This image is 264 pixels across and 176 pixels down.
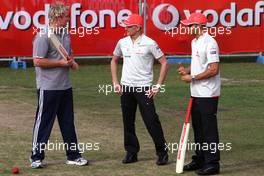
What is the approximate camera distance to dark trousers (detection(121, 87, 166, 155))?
30.5 ft

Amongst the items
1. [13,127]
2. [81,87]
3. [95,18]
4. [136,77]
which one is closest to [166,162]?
[136,77]

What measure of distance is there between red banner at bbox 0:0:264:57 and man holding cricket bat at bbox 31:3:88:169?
37.7 feet

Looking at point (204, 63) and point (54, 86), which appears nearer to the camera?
point (204, 63)

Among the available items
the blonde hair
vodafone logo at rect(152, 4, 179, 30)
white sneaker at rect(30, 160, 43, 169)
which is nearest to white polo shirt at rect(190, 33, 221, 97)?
the blonde hair

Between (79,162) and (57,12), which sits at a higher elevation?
(57,12)

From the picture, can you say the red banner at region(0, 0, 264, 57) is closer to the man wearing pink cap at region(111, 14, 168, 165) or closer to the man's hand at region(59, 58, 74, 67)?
the man wearing pink cap at region(111, 14, 168, 165)

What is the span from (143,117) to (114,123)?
3131 millimetres

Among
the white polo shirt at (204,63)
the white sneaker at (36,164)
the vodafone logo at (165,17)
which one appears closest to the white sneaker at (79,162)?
the white sneaker at (36,164)

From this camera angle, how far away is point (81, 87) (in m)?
17.3

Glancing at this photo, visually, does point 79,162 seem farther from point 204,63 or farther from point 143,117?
point 204,63

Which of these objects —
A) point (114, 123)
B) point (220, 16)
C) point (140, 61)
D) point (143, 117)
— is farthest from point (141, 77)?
point (220, 16)

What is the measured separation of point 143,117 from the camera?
938 cm

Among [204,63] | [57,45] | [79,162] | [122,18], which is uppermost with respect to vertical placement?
Result: [122,18]

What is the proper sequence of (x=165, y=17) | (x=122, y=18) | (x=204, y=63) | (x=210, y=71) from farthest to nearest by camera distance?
1. (x=165, y=17)
2. (x=122, y=18)
3. (x=204, y=63)
4. (x=210, y=71)
